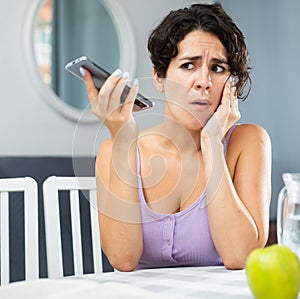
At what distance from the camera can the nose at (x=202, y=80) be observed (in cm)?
136

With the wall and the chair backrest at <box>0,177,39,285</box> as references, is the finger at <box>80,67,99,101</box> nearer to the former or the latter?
the chair backrest at <box>0,177,39,285</box>

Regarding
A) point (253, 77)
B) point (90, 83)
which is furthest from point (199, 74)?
point (253, 77)

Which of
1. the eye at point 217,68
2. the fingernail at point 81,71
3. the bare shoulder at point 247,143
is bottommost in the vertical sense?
the bare shoulder at point 247,143

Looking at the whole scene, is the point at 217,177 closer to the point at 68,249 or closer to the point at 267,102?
the point at 68,249

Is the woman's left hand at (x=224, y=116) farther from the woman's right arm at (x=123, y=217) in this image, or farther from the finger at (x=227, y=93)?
the woman's right arm at (x=123, y=217)

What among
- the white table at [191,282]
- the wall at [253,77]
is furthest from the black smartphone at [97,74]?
the wall at [253,77]

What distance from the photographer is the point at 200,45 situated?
4.65ft

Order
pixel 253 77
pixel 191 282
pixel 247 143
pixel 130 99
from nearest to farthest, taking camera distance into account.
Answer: pixel 191 282 → pixel 130 99 → pixel 247 143 → pixel 253 77

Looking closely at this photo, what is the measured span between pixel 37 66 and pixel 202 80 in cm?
161

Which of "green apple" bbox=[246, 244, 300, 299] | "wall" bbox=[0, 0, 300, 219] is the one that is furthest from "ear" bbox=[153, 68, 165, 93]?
"wall" bbox=[0, 0, 300, 219]

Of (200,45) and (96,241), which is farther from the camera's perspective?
(96,241)

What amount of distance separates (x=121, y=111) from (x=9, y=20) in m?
1.72

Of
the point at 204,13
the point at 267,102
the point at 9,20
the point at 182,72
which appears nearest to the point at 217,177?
the point at 182,72

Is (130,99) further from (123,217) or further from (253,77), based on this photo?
(253,77)
